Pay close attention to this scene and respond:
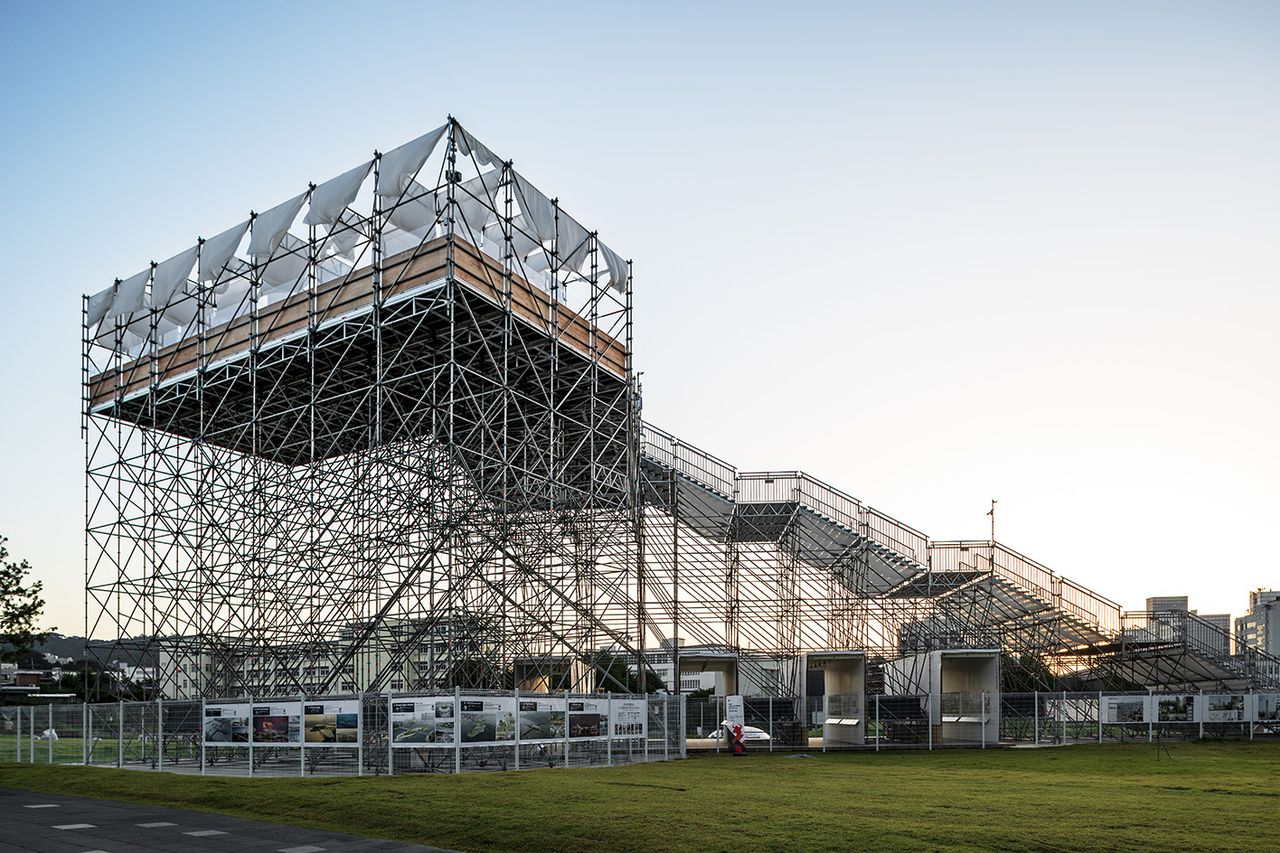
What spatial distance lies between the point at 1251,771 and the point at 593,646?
14664 millimetres

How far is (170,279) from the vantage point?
2989 centimetres

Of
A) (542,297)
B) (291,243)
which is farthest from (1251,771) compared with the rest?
(291,243)

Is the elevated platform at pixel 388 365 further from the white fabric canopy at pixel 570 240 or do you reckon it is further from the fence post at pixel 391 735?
the fence post at pixel 391 735

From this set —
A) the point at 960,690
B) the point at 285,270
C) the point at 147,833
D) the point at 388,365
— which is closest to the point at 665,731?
the point at 388,365

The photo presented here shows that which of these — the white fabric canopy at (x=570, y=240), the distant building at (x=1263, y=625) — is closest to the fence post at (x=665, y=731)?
the white fabric canopy at (x=570, y=240)

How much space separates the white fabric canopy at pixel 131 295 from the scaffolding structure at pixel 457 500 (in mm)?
107

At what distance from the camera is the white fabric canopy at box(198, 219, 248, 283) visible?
28.3 metres

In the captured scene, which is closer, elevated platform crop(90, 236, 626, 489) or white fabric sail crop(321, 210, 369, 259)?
elevated platform crop(90, 236, 626, 489)

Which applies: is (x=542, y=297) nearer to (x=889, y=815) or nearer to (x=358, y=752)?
(x=358, y=752)

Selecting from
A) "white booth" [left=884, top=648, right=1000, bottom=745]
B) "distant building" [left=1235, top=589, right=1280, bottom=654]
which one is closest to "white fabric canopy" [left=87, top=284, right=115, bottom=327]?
"white booth" [left=884, top=648, right=1000, bottom=745]

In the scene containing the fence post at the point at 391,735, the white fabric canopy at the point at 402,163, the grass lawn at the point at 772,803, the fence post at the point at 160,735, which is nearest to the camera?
the grass lawn at the point at 772,803

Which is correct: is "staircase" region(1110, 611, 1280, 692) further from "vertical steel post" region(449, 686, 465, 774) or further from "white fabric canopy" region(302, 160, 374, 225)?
"white fabric canopy" region(302, 160, 374, 225)

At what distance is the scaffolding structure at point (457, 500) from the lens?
24156 millimetres

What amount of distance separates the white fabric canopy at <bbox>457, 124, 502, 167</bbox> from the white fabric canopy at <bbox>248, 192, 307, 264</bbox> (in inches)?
178
